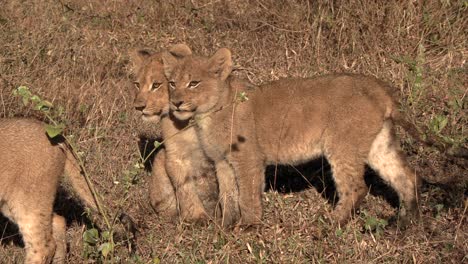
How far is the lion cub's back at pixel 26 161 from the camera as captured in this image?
521cm

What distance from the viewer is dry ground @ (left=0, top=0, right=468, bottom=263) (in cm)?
566

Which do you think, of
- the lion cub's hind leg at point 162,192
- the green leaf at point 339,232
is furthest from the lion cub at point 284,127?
the green leaf at point 339,232

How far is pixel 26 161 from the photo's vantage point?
5.23 meters

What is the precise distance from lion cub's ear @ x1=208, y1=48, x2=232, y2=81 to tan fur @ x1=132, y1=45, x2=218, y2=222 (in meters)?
0.38

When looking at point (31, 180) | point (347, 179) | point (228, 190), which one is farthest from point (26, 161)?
point (347, 179)

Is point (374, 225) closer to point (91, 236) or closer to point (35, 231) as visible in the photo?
point (91, 236)

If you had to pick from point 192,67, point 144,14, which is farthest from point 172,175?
point 144,14

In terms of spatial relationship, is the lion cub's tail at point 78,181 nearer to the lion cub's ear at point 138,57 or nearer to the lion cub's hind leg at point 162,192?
the lion cub's hind leg at point 162,192

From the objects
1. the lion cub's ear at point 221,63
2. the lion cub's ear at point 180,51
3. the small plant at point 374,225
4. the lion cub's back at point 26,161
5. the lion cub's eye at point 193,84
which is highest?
the lion cub's ear at point 221,63

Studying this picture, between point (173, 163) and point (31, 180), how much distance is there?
60.1 inches

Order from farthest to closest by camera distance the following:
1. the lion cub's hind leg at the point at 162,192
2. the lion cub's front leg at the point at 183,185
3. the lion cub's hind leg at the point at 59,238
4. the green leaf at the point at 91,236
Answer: the lion cub's hind leg at the point at 162,192, the lion cub's front leg at the point at 183,185, the lion cub's hind leg at the point at 59,238, the green leaf at the point at 91,236

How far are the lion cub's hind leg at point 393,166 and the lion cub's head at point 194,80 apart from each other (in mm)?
1280

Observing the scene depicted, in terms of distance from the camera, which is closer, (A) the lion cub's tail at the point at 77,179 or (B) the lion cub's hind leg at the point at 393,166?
(A) the lion cub's tail at the point at 77,179

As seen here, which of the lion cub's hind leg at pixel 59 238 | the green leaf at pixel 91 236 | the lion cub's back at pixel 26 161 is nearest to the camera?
the green leaf at pixel 91 236
